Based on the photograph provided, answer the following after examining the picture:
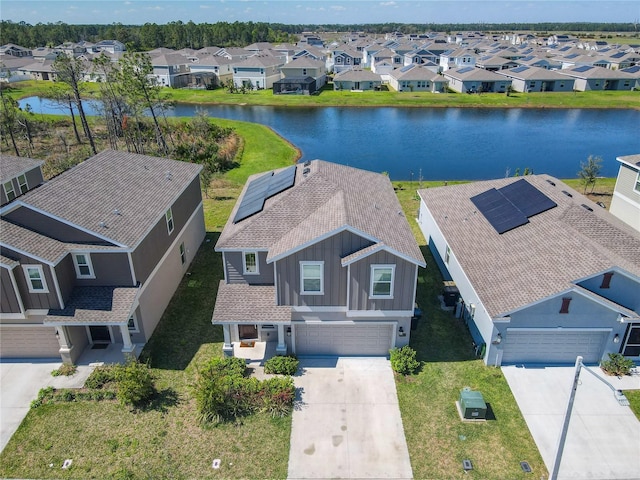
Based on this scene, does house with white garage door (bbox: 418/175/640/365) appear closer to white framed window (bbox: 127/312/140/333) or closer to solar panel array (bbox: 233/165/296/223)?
solar panel array (bbox: 233/165/296/223)

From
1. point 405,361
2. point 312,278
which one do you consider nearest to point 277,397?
point 312,278

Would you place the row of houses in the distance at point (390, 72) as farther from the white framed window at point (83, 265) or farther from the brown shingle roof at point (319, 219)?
the white framed window at point (83, 265)

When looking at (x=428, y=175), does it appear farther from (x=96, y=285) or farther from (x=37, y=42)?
(x=37, y=42)

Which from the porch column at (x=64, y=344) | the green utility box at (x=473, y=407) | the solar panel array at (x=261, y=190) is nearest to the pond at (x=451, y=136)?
the solar panel array at (x=261, y=190)

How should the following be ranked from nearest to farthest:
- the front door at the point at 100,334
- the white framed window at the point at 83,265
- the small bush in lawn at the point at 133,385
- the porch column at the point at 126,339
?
1. the small bush in lawn at the point at 133,385
2. the porch column at the point at 126,339
3. the white framed window at the point at 83,265
4. the front door at the point at 100,334

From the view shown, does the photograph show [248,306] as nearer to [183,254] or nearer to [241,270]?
[241,270]
